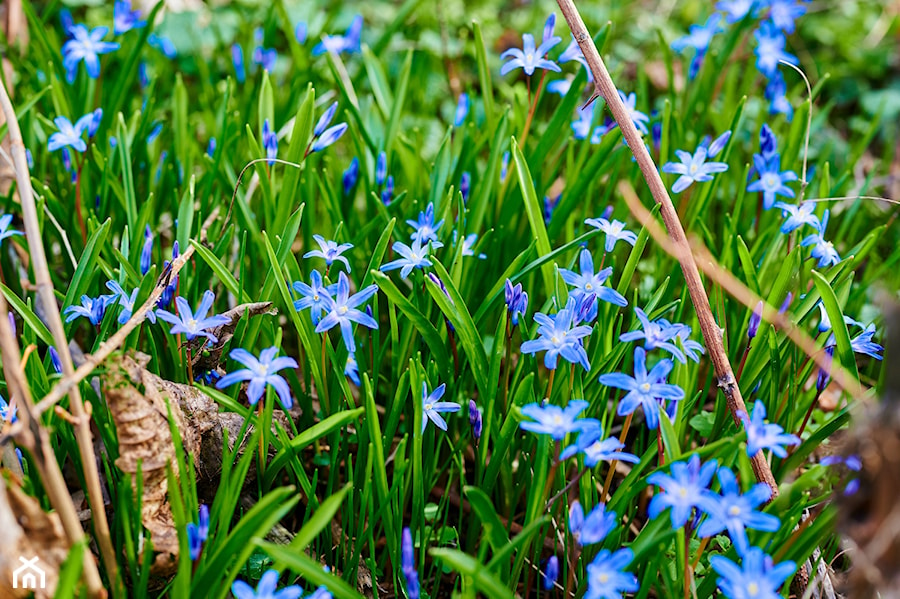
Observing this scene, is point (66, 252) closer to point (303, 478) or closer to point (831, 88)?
point (303, 478)

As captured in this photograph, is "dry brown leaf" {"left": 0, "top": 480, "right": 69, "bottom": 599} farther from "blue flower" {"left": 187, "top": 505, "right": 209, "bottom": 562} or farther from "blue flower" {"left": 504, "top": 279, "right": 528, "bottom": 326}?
"blue flower" {"left": 504, "top": 279, "right": 528, "bottom": 326}

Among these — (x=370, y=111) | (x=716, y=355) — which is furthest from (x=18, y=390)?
(x=370, y=111)

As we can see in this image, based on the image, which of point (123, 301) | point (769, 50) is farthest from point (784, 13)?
point (123, 301)

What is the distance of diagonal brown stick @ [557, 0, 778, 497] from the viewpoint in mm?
1798

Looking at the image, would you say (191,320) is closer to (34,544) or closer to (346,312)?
(346,312)

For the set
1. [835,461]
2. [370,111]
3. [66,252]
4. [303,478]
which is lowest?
[303,478]

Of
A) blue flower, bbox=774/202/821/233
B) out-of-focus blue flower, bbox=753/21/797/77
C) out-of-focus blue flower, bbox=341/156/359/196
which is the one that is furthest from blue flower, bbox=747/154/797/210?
out-of-focus blue flower, bbox=341/156/359/196

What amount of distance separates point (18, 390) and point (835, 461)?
1459 millimetres

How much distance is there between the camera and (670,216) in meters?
1.89

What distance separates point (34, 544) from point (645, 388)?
1.16 m

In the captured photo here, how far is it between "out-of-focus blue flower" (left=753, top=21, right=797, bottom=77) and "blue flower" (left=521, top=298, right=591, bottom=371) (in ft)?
5.80

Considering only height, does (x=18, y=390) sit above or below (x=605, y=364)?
above

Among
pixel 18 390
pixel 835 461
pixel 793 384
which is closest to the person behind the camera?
pixel 18 390

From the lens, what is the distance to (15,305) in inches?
72.7
